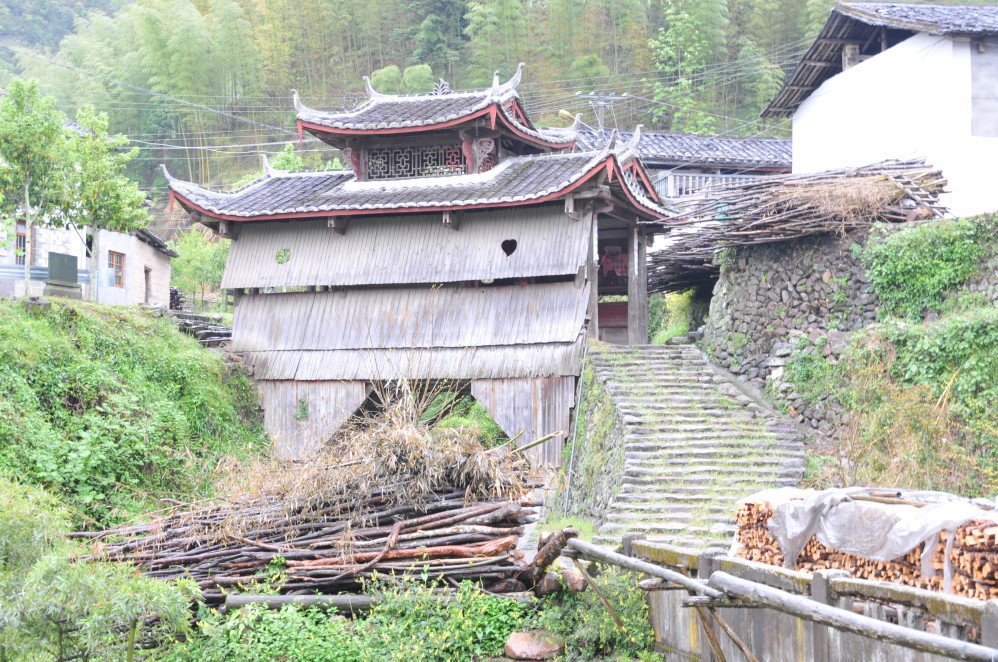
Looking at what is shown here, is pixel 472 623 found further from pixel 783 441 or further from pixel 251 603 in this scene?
pixel 783 441

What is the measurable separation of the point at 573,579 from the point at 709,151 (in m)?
21.5

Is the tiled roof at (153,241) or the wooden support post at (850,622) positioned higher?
the tiled roof at (153,241)

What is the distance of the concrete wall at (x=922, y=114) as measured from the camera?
64.4 ft

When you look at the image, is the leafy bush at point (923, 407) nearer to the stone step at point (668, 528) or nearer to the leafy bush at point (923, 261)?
the leafy bush at point (923, 261)

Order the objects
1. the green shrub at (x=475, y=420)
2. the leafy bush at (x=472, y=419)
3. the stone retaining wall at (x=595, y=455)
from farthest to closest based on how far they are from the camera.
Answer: the green shrub at (x=475, y=420), the leafy bush at (x=472, y=419), the stone retaining wall at (x=595, y=455)

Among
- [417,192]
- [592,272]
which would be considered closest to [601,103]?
[417,192]

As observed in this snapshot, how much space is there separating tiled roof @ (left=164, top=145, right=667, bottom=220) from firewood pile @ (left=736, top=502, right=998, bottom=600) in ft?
31.3

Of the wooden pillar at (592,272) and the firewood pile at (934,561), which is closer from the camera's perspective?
the firewood pile at (934,561)

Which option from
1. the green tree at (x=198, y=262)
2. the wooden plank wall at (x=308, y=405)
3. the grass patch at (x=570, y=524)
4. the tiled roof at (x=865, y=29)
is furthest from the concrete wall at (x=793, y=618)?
the green tree at (x=198, y=262)

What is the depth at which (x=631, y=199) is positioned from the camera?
18391 millimetres

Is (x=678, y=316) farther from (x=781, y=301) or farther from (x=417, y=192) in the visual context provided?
(x=417, y=192)

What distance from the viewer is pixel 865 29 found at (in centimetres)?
2252

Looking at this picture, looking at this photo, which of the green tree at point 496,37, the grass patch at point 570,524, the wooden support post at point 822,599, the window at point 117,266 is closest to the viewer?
the wooden support post at point 822,599

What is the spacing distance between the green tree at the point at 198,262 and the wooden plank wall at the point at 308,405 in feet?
40.1
